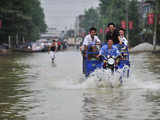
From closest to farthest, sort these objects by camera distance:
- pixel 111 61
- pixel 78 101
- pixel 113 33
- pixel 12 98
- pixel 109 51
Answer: pixel 78 101 < pixel 12 98 < pixel 111 61 < pixel 109 51 < pixel 113 33

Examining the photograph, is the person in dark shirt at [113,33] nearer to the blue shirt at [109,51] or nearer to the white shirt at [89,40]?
the blue shirt at [109,51]

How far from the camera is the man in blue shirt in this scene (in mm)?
16156

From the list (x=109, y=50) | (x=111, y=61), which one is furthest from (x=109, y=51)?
(x=111, y=61)

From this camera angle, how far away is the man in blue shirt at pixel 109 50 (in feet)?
53.0

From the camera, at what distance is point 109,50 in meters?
16.2

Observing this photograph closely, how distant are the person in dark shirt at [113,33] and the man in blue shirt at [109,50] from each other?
78cm

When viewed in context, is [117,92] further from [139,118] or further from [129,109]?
[139,118]

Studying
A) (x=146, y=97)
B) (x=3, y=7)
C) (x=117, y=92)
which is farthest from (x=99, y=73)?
(x=3, y=7)

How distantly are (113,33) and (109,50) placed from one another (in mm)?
970

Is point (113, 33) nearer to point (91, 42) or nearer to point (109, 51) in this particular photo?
point (109, 51)

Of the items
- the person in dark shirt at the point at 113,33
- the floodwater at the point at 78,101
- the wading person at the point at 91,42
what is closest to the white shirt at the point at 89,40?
the wading person at the point at 91,42

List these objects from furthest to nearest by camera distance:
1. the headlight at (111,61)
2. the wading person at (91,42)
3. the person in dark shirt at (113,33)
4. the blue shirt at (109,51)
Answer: the wading person at (91,42), the person in dark shirt at (113,33), the blue shirt at (109,51), the headlight at (111,61)

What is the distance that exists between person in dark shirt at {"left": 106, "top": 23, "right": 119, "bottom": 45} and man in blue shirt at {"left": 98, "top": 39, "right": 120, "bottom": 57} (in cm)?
78

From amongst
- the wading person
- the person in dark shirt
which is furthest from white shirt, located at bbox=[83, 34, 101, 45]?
the person in dark shirt
